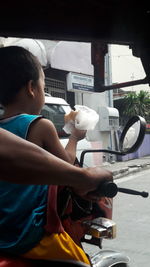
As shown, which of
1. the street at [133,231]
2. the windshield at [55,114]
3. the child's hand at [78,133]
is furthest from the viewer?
the windshield at [55,114]

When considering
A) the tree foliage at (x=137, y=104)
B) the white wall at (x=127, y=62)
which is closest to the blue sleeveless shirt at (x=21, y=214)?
the white wall at (x=127, y=62)

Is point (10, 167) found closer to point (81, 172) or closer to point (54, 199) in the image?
point (81, 172)

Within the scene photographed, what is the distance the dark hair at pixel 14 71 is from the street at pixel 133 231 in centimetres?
246

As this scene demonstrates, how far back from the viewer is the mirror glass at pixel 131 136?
4.75 ft

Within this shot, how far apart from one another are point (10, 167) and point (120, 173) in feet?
37.3

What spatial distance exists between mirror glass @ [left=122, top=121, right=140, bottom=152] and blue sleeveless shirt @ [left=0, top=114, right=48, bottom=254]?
0.36 m

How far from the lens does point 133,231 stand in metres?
4.93

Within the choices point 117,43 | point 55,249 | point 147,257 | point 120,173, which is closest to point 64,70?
point 120,173

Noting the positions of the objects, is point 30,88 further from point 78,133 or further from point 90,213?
point 90,213

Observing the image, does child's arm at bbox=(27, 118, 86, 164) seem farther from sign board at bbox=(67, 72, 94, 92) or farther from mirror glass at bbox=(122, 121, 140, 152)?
sign board at bbox=(67, 72, 94, 92)

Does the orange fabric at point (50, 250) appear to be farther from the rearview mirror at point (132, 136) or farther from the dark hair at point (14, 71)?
the dark hair at point (14, 71)

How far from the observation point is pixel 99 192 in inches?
44.4

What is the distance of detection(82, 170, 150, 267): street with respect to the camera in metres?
4.04

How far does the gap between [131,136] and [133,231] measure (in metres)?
3.70
